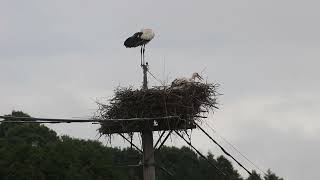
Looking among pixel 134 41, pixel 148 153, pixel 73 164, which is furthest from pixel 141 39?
pixel 73 164

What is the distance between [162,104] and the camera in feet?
47.9

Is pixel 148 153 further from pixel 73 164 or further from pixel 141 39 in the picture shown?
pixel 73 164

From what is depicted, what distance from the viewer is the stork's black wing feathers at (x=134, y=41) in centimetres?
1744

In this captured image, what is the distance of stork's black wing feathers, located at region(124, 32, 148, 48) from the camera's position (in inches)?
687

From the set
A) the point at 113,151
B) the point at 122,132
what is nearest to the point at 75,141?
the point at 113,151

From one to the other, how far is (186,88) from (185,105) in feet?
2.39

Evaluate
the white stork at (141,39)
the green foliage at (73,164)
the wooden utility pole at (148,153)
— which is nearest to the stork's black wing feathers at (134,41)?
the white stork at (141,39)

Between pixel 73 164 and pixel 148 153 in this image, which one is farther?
pixel 73 164

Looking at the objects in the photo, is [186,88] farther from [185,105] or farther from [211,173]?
[211,173]

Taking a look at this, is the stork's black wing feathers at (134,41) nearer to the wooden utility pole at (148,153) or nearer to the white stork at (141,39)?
the white stork at (141,39)

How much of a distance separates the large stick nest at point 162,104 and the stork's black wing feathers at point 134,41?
6.67ft

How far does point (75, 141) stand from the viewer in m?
50.1

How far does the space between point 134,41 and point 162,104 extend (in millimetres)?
3158

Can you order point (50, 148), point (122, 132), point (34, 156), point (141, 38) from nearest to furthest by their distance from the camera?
point (122, 132) → point (141, 38) → point (34, 156) → point (50, 148)
